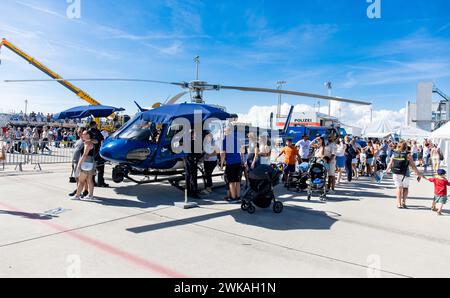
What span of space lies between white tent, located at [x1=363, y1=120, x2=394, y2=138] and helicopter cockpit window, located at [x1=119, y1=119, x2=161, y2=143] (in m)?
25.5

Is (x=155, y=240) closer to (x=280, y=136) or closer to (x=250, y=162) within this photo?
(x=250, y=162)

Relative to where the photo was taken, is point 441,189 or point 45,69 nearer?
point 441,189

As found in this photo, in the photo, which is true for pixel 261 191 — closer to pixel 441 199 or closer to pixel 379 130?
pixel 441 199

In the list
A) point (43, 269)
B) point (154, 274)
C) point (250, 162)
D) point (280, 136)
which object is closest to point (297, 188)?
point (250, 162)

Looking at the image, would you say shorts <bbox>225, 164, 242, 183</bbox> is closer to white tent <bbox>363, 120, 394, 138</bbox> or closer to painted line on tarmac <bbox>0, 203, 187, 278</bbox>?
painted line on tarmac <bbox>0, 203, 187, 278</bbox>

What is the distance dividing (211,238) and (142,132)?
3723mm

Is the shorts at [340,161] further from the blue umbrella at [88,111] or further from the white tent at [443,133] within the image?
the white tent at [443,133]

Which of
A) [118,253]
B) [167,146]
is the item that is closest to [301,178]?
[167,146]

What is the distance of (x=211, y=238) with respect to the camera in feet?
14.0

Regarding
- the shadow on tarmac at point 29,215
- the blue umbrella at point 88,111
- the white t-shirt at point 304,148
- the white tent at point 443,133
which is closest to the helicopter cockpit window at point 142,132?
the shadow on tarmac at point 29,215

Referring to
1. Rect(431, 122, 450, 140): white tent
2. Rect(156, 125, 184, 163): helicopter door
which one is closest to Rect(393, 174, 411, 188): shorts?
Rect(156, 125, 184, 163): helicopter door

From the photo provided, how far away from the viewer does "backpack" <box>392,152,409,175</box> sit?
636cm

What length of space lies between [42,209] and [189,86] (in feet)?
16.0
